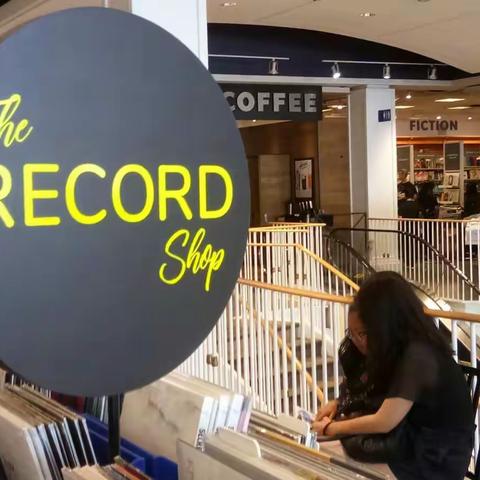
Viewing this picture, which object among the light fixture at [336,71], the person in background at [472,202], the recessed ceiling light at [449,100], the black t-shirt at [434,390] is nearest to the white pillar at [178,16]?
the black t-shirt at [434,390]

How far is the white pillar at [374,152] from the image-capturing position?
1241 cm

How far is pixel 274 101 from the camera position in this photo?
36.8ft

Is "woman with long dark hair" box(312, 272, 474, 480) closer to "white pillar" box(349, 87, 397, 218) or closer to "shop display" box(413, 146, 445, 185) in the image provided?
"white pillar" box(349, 87, 397, 218)

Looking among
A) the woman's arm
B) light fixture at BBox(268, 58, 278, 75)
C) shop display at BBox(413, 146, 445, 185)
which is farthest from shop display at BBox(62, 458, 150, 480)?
shop display at BBox(413, 146, 445, 185)

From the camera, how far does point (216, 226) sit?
1132 millimetres

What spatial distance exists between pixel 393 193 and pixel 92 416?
11521 mm

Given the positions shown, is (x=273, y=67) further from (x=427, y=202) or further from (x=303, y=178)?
(x=427, y=202)

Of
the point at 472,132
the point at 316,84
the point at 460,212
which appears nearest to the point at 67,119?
the point at 316,84

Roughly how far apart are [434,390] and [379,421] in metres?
0.22

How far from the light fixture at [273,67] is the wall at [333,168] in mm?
5235

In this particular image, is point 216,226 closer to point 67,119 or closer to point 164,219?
point 164,219

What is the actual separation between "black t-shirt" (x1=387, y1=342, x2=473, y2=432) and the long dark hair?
63mm

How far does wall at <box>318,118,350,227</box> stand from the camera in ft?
53.1

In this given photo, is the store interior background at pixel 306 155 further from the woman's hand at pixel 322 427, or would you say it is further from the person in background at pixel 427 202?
the woman's hand at pixel 322 427
